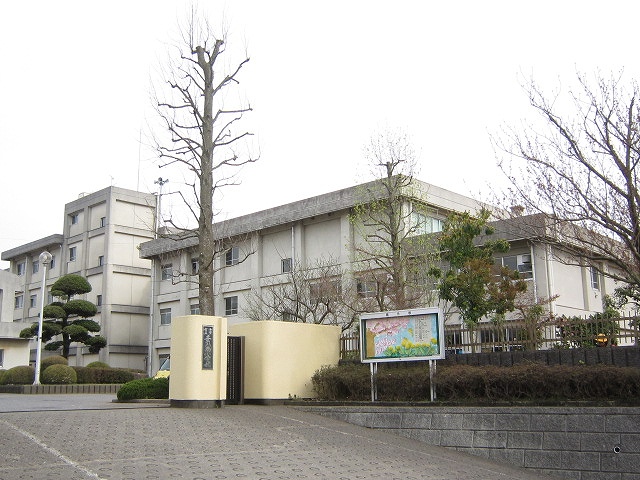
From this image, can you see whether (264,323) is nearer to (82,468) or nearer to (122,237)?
(82,468)

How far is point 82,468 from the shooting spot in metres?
7.83

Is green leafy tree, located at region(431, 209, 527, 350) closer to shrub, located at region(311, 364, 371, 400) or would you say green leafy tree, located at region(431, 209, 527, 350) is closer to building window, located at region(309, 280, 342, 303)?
shrub, located at region(311, 364, 371, 400)

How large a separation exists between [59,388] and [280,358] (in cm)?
1476

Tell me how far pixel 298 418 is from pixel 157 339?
32997 millimetres

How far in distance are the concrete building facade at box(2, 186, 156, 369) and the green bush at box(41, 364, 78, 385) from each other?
61.9 ft

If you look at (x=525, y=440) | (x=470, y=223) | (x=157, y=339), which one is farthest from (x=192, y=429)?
(x=157, y=339)

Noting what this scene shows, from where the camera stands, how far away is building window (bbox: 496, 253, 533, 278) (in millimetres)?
28172

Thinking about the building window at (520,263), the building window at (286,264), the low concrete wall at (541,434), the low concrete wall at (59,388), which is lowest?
the low concrete wall at (541,434)

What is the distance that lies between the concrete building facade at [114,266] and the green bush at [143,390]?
102 ft

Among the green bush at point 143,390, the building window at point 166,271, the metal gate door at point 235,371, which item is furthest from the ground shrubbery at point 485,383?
the building window at point 166,271

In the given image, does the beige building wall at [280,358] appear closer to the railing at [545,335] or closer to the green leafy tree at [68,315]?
the railing at [545,335]

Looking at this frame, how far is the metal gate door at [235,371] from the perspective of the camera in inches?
602

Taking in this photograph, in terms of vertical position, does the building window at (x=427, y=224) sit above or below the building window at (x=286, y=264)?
above

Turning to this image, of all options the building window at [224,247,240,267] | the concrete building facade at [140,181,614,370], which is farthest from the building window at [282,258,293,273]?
the building window at [224,247,240,267]
